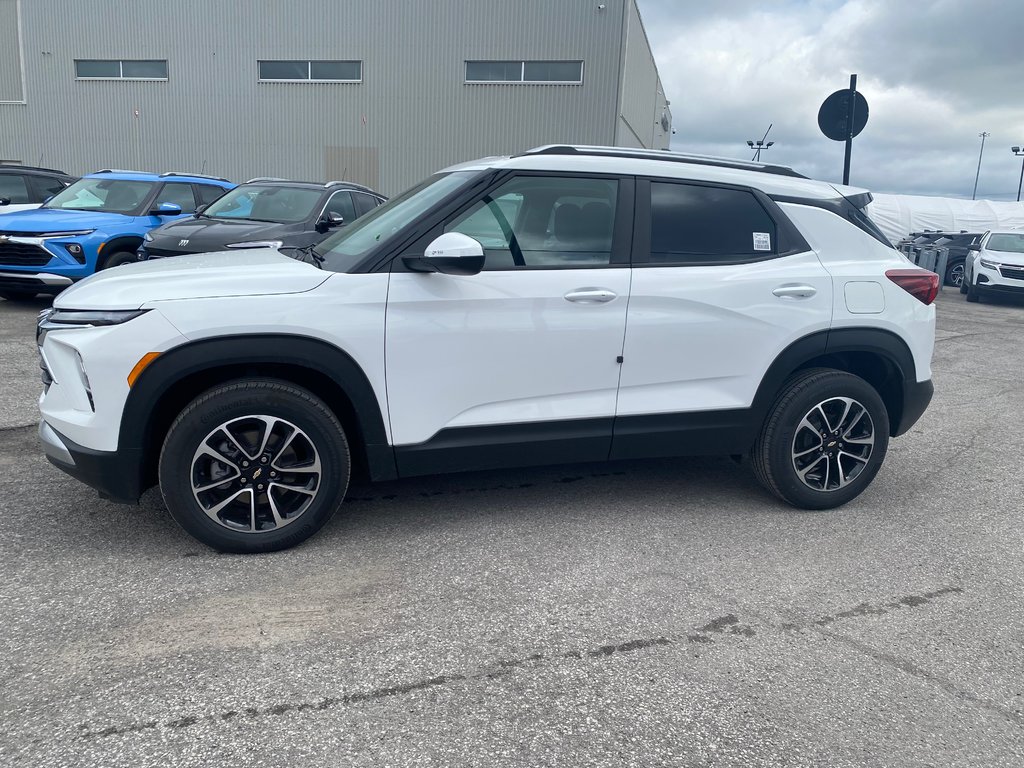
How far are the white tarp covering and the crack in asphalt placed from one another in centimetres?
2695

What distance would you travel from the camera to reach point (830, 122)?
7270 mm

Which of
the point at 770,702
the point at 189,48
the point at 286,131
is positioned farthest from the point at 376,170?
the point at 770,702

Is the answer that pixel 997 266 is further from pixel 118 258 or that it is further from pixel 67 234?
pixel 67 234

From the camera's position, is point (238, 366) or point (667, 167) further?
point (667, 167)

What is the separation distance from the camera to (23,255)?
943cm

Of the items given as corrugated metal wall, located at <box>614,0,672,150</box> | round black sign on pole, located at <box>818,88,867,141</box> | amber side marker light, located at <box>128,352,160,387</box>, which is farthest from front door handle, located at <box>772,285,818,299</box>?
corrugated metal wall, located at <box>614,0,672,150</box>

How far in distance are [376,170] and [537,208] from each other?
23.8 m

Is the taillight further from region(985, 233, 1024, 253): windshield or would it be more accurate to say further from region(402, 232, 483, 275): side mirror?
region(985, 233, 1024, 253): windshield

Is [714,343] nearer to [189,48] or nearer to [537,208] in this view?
[537,208]

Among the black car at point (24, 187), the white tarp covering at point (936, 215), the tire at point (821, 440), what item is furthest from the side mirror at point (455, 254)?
the white tarp covering at point (936, 215)

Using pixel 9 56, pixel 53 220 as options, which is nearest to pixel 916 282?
pixel 53 220

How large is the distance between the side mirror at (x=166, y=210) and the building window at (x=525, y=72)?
55.8 ft

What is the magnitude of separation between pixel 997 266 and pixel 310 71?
812 inches

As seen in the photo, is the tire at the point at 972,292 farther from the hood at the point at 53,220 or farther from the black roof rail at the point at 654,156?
the hood at the point at 53,220
